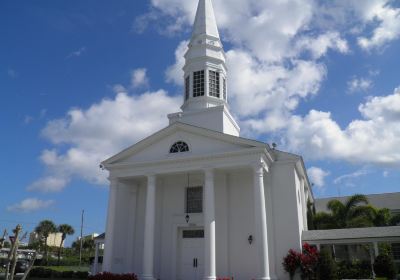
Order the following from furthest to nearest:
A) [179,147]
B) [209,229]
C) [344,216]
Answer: [344,216], [179,147], [209,229]

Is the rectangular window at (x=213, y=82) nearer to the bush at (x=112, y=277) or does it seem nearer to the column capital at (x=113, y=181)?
the column capital at (x=113, y=181)

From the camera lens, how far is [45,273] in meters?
26.2

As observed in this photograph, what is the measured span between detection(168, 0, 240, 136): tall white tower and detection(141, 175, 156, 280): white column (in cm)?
633

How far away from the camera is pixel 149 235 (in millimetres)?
21297

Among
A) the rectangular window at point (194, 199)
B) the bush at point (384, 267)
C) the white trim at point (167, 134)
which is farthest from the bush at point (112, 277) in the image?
the bush at point (384, 267)

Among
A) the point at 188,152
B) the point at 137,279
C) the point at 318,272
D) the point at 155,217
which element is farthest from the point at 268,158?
the point at 137,279

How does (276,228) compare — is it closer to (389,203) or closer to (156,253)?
(156,253)

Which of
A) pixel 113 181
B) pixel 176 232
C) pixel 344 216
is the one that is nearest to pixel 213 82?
pixel 113 181

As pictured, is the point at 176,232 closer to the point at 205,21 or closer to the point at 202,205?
the point at 202,205

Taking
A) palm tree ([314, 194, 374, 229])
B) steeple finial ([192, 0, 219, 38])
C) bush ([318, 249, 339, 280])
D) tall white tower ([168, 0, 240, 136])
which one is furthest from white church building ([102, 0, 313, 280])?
steeple finial ([192, 0, 219, 38])

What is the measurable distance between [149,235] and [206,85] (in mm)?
11907

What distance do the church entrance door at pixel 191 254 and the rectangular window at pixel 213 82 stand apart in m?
10.4

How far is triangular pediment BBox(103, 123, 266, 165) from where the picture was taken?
21.0 m

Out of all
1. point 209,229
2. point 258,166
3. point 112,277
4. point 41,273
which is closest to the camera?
point 209,229
